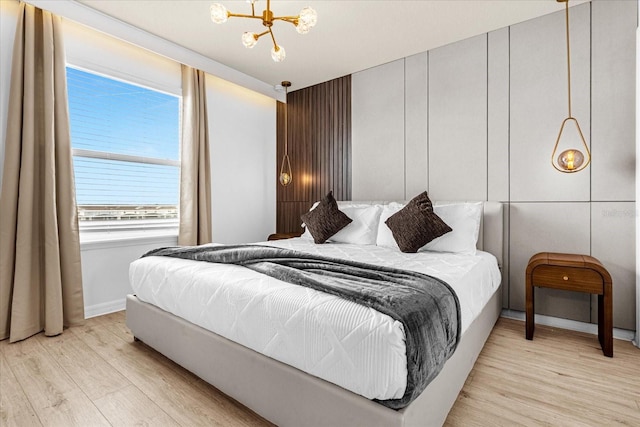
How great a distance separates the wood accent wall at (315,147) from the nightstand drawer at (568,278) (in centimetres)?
215

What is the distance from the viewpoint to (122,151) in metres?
3.22

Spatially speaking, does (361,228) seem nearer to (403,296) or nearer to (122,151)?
(403,296)

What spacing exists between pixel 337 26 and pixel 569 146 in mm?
2223

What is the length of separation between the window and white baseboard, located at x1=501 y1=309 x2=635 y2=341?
364cm

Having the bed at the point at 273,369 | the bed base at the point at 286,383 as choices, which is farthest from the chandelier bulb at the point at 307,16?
the bed base at the point at 286,383

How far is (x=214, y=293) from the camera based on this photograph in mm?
1688

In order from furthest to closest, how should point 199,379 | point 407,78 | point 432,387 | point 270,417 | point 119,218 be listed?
point 407,78 < point 119,218 < point 199,379 < point 270,417 < point 432,387

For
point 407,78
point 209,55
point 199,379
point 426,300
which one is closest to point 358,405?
point 426,300

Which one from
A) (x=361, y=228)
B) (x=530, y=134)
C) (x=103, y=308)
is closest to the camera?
(x=530, y=134)

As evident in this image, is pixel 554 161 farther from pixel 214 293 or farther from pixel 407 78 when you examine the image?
pixel 214 293

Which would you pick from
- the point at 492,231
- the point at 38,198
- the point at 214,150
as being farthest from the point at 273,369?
the point at 214,150

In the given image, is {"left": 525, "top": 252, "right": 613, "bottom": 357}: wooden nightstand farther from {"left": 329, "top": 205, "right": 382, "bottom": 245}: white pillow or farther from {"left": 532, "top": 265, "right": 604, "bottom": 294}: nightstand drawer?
{"left": 329, "top": 205, "right": 382, "bottom": 245}: white pillow

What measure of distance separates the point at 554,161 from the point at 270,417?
286 cm

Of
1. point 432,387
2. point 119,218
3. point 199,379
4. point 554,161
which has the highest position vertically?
point 554,161
